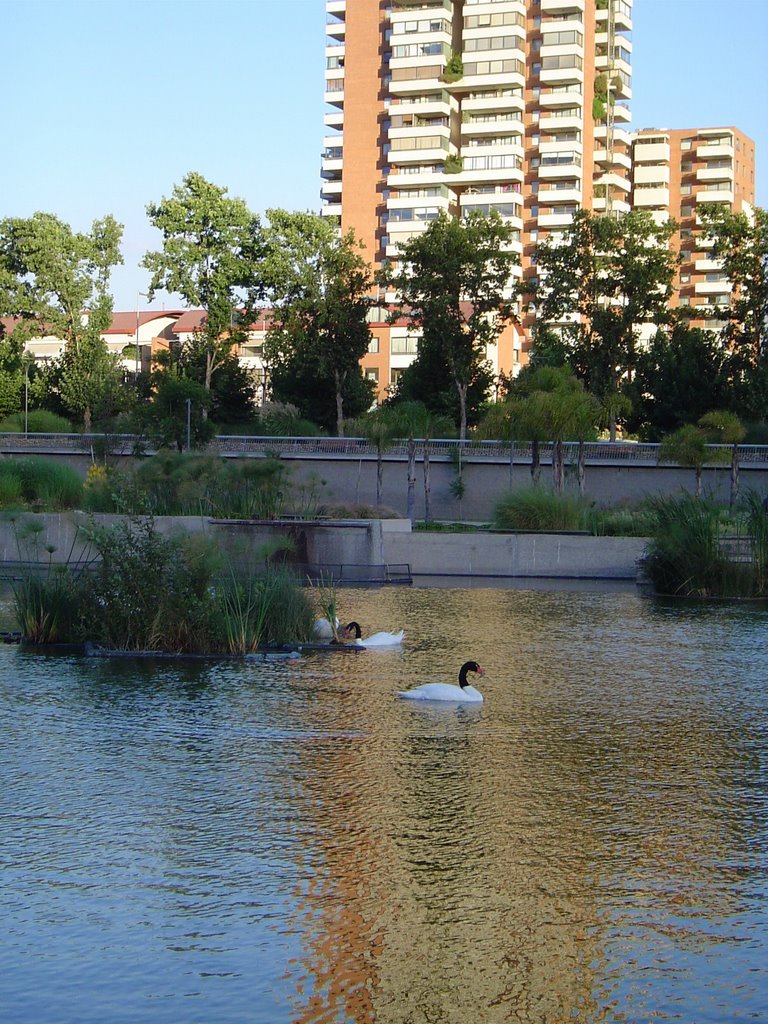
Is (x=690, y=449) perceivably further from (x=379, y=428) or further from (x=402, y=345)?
(x=402, y=345)

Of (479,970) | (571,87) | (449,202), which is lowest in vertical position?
(479,970)

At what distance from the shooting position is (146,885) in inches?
284

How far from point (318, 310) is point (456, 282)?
320 inches

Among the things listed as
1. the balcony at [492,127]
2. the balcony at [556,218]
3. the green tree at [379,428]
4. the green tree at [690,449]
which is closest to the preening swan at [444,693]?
the green tree at [379,428]

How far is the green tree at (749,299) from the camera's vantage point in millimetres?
57625

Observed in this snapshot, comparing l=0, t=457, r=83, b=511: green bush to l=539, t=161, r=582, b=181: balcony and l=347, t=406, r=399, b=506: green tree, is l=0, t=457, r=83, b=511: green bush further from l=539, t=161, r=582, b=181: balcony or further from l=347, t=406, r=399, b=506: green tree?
l=539, t=161, r=582, b=181: balcony

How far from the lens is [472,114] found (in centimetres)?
11006

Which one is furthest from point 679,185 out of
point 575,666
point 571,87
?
point 575,666

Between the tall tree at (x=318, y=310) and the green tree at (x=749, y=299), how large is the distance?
665 inches

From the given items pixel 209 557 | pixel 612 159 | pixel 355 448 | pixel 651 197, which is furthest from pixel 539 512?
pixel 651 197

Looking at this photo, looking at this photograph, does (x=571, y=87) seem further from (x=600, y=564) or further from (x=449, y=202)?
(x=600, y=564)

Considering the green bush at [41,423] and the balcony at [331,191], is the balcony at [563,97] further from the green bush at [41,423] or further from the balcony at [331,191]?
the green bush at [41,423]

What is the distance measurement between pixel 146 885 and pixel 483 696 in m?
6.35

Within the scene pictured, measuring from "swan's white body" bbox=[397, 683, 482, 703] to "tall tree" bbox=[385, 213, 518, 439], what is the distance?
48218 millimetres
